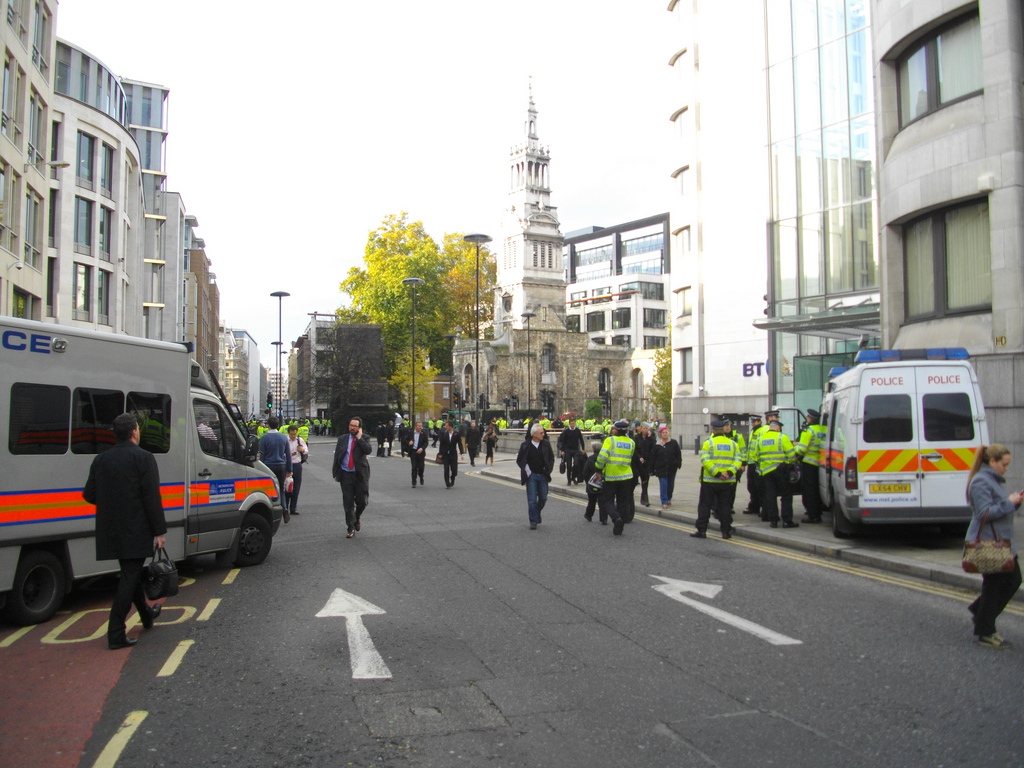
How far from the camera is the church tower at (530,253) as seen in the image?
9175 cm

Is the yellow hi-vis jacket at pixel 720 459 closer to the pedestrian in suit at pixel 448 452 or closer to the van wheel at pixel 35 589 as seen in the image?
the van wheel at pixel 35 589

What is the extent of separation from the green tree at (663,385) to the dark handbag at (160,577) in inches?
2262

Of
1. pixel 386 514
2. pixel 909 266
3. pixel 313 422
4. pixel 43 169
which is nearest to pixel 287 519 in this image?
pixel 386 514

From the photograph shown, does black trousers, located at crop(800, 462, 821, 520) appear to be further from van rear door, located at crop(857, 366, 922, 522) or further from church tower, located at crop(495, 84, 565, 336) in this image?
church tower, located at crop(495, 84, 565, 336)

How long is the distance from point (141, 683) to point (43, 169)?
28.0 meters

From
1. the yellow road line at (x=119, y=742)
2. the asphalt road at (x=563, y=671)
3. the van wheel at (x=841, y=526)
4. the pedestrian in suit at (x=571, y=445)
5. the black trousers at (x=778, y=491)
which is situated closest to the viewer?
the yellow road line at (x=119, y=742)

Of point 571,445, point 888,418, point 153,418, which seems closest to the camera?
point 153,418

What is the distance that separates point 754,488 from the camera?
14.0m

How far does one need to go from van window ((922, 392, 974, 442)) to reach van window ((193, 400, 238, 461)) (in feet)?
27.8

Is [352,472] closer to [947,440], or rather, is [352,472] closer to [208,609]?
[208,609]

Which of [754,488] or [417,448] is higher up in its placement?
[417,448]

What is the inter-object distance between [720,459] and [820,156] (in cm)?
1780

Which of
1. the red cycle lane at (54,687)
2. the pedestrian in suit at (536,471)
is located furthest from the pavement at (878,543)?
the red cycle lane at (54,687)

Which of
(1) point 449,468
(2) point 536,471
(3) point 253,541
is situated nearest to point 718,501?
(2) point 536,471
